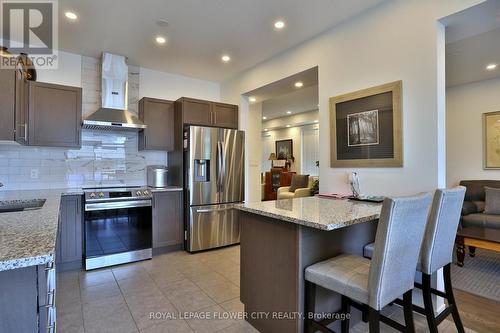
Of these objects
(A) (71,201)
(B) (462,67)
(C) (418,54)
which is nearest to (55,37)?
(A) (71,201)

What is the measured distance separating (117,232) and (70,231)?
19.5 inches

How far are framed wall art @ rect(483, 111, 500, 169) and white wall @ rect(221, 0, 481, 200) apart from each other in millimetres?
3446

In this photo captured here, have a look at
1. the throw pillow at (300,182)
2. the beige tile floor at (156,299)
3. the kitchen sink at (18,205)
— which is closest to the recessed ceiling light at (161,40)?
the kitchen sink at (18,205)

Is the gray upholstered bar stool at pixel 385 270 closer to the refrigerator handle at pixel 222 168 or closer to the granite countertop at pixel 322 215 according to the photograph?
the granite countertop at pixel 322 215

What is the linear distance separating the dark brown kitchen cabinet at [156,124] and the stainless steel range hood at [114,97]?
8.4 inches

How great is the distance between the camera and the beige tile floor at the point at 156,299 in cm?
202

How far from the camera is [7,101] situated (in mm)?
2381

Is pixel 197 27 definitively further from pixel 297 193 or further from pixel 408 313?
pixel 297 193

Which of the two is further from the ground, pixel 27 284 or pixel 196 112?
pixel 196 112

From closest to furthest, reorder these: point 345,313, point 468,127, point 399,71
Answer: point 345,313, point 399,71, point 468,127

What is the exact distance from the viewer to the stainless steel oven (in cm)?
310

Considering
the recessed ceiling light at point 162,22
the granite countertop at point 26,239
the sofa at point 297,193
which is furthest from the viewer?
the sofa at point 297,193

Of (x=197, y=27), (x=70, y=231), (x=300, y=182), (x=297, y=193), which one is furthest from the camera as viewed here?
(x=300, y=182)

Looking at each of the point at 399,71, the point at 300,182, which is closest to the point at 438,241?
the point at 399,71
